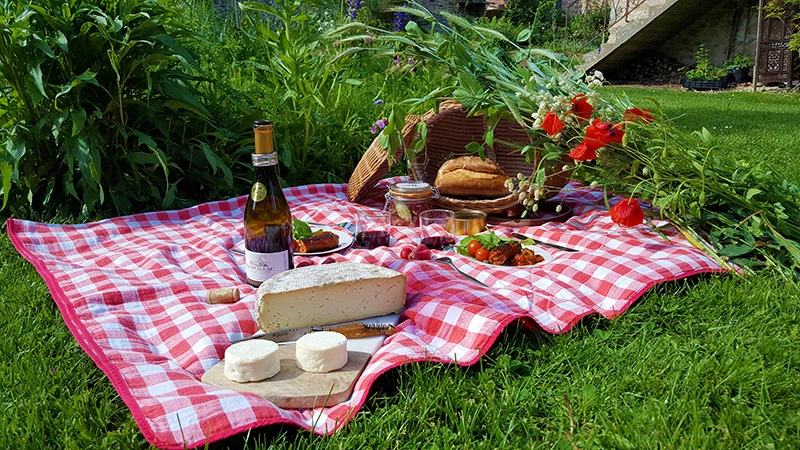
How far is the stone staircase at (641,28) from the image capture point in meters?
12.3

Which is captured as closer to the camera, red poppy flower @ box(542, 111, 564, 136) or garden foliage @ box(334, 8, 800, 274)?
garden foliage @ box(334, 8, 800, 274)

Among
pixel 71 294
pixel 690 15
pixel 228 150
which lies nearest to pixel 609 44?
pixel 690 15

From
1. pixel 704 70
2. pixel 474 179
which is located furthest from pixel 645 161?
pixel 704 70

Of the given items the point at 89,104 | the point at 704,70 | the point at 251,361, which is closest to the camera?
the point at 251,361

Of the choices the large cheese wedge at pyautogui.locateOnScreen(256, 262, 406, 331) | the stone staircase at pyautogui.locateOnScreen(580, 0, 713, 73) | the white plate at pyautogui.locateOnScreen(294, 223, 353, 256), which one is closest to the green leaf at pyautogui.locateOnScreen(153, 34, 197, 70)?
the white plate at pyautogui.locateOnScreen(294, 223, 353, 256)

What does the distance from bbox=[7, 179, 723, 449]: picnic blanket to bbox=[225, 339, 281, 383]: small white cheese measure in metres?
0.08

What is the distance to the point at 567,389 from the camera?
164 centimetres

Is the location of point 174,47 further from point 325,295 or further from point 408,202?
point 325,295

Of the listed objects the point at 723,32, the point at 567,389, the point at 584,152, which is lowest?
the point at 567,389

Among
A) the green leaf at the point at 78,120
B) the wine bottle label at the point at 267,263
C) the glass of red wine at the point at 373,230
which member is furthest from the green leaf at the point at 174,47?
the wine bottle label at the point at 267,263

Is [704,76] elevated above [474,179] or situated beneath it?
elevated above

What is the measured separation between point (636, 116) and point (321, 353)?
1.68m

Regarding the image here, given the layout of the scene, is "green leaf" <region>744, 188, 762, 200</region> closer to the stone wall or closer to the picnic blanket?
the picnic blanket

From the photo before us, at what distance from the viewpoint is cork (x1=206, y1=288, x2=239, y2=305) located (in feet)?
6.96
